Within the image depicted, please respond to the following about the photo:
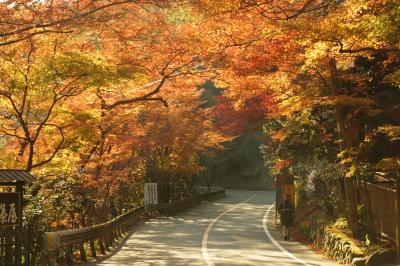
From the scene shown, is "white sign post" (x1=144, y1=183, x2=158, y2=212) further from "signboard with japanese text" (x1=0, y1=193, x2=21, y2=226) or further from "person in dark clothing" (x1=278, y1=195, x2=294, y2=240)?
"signboard with japanese text" (x1=0, y1=193, x2=21, y2=226)

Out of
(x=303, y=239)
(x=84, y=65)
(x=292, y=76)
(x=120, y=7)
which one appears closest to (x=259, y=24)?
(x=292, y=76)

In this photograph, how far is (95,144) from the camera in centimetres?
1861

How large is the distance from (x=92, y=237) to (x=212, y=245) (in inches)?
181

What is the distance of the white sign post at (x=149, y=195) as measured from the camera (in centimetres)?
2977

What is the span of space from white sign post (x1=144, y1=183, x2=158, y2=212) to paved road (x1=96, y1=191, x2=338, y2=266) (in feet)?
5.28

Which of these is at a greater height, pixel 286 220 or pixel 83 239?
pixel 83 239

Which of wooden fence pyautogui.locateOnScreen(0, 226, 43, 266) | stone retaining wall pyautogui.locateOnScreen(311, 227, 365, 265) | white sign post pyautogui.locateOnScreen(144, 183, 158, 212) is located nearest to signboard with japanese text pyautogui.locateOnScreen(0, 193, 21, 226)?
wooden fence pyautogui.locateOnScreen(0, 226, 43, 266)

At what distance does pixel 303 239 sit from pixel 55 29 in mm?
12409

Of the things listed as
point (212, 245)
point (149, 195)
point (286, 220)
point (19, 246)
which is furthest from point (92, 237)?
point (149, 195)

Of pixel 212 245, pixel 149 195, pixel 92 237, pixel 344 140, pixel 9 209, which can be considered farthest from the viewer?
pixel 149 195

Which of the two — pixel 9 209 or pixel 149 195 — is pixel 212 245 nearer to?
pixel 9 209

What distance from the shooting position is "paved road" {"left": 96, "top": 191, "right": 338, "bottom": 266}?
1388 centimetres

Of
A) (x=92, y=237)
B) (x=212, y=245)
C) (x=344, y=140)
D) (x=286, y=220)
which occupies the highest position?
(x=344, y=140)

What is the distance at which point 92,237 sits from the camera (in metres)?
14.4
